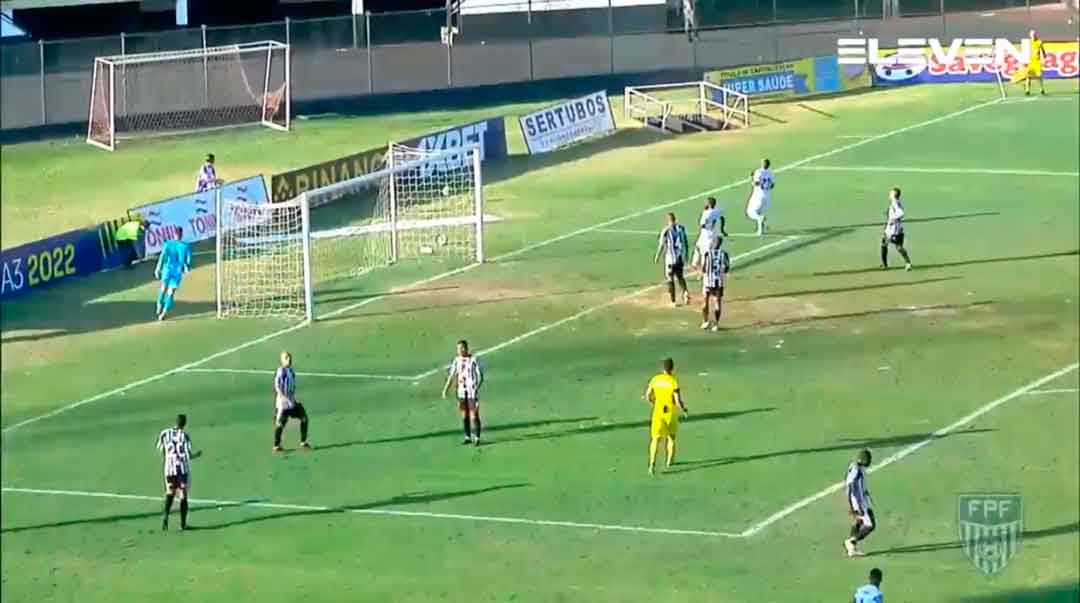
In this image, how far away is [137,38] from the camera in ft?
206

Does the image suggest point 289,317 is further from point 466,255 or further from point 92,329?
point 466,255

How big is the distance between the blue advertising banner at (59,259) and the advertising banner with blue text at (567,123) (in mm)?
15934

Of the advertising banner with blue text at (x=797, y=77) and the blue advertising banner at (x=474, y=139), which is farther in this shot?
the advertising banner with blue text at (x=797, y=77)

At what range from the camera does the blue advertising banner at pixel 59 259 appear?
3953 cm

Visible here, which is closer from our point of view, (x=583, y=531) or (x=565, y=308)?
(x=583, y=531)

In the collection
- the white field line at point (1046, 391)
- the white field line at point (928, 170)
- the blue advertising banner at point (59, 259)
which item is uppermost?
the white field line at point (928, 170)

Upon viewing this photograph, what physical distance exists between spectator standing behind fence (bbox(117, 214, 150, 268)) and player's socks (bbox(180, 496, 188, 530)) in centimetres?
1713

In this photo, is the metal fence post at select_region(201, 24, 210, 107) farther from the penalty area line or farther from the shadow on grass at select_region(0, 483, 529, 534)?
the shadow on grass at select_region(0, 483, 529, 534)

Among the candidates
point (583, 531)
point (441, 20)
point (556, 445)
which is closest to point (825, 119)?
point (441, 20)

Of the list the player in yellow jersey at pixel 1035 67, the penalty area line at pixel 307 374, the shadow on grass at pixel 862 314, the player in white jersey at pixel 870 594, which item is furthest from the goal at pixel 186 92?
the player in white jersey at pixel 870 594

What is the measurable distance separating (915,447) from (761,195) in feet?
51.0

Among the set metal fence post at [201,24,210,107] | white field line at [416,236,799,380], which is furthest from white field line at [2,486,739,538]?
metal fence post at [201,24,210,107]

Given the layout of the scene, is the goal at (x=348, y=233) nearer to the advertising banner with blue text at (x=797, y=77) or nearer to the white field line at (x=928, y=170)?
the white field line at (x=928, y=170)

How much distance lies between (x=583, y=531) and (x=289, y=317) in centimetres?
1438
